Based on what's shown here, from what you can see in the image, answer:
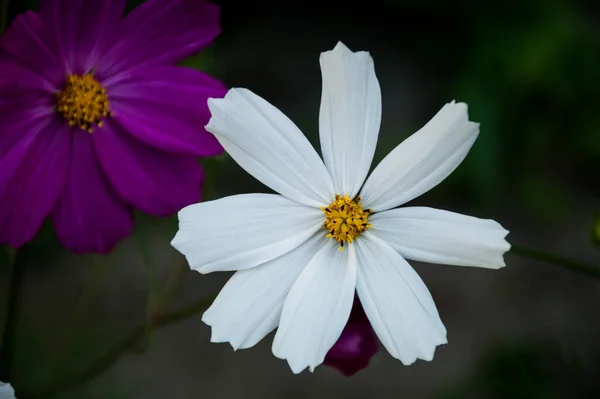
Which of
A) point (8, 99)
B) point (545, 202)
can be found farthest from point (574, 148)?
point (8, 99)

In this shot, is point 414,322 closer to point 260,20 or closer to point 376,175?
point 376,175

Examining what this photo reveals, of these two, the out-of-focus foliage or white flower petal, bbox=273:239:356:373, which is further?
the out-of-focus foliage

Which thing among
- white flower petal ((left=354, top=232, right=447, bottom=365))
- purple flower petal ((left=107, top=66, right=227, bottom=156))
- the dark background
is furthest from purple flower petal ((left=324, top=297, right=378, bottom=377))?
the dark background

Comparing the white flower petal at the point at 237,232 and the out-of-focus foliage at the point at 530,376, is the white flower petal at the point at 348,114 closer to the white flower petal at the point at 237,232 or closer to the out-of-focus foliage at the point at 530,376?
the white flower petal at the point at 237,232

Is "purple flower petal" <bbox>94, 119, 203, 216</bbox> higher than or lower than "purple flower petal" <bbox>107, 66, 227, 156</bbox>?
lower

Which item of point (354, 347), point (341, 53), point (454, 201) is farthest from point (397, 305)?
point (454, 201)

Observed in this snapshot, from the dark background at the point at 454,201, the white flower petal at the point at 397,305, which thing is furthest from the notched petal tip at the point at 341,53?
the dark background at the point at 454,201

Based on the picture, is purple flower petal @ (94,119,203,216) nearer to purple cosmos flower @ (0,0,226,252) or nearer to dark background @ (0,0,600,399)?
purple cosmos flower @ (0,0,226,252)

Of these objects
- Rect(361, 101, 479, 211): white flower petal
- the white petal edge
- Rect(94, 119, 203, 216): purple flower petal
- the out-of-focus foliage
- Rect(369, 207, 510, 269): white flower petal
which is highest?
the out-of-focus foliage
